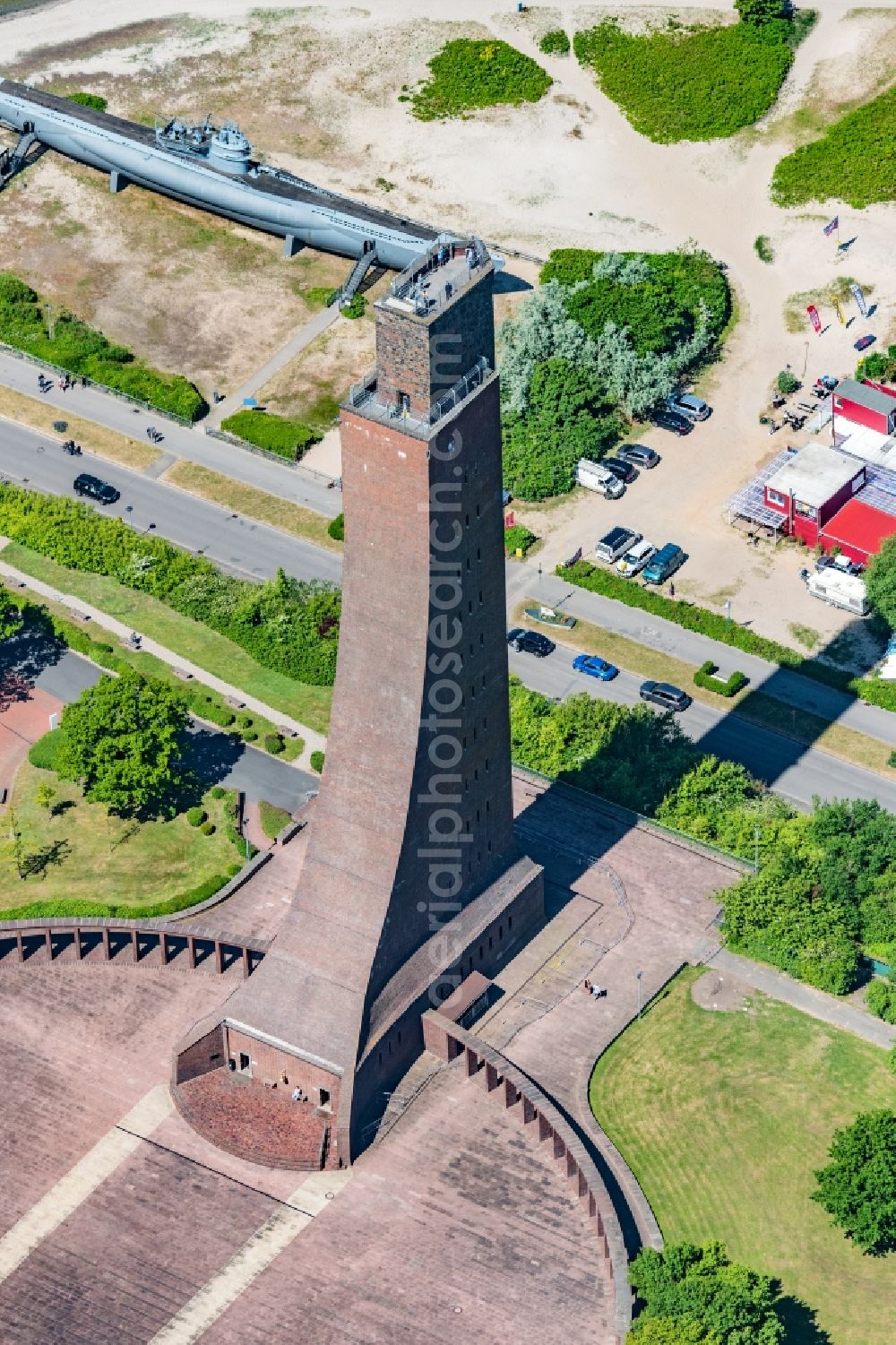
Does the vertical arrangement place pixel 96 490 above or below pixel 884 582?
below

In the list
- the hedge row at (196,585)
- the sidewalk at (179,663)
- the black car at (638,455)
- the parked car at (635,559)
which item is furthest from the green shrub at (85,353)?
the parked car at (635,559)

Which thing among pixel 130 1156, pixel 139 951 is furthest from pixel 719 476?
pixel 130 1156

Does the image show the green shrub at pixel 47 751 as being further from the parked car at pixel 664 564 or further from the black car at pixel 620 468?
the black car at pixel 620 468

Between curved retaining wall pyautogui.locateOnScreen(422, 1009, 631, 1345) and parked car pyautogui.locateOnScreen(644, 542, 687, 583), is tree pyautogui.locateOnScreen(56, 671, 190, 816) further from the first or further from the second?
parked car pyautogui.locateOnScreen(644, 542, 687, 583)

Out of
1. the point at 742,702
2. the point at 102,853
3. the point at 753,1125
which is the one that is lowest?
the point at 753,1125

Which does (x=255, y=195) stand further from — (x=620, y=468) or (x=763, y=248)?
(x=620, y=468)

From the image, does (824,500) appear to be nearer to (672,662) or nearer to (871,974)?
(672,662)

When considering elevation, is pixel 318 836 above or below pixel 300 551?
above

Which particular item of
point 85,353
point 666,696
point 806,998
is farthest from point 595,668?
point 85,353

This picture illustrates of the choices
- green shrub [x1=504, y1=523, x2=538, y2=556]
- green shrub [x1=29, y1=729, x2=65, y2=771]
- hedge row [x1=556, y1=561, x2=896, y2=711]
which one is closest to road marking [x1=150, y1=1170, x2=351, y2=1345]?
green shrub [x1=29, y1=729, x2=65, y2=771]
